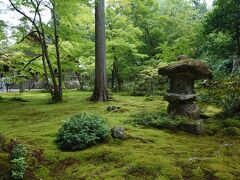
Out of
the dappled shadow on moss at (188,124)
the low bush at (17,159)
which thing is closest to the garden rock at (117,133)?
the dappled shadow on moss at (188,124)

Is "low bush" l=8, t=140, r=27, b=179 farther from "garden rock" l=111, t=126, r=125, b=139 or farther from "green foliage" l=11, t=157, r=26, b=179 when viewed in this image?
"garden rock" l=111, t=126, r=125, b=139

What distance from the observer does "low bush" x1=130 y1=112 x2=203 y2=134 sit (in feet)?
21.3

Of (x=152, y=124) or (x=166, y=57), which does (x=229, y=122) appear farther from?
(x=166, y=57)

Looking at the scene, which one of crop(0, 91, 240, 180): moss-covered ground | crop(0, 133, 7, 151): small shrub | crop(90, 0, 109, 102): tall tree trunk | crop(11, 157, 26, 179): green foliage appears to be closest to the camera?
crop(11, 157, 26, 179): green foliage

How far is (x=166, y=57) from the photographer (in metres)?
16.3

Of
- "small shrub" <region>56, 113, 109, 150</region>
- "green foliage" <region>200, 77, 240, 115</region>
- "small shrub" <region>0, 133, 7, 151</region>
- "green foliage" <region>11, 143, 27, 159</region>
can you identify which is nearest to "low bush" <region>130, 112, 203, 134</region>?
"green foliage" <region>200, 77, 240, 115</region>

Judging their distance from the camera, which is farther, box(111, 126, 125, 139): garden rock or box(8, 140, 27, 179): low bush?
box(111, 126, 125, 139): garden rock

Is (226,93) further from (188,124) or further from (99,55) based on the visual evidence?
(99,55)

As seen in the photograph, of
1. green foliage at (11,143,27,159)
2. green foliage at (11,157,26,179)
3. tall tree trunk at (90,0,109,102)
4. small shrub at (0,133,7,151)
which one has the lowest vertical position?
green foliage at (11,157,26,179)

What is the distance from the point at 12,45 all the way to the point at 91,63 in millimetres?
9092

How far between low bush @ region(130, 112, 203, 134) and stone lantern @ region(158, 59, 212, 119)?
425mm

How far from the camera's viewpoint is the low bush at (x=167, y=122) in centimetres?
649

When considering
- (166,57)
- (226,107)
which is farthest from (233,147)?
(166,57)

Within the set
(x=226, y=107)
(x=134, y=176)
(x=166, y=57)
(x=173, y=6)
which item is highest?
(x=173, y=6)
